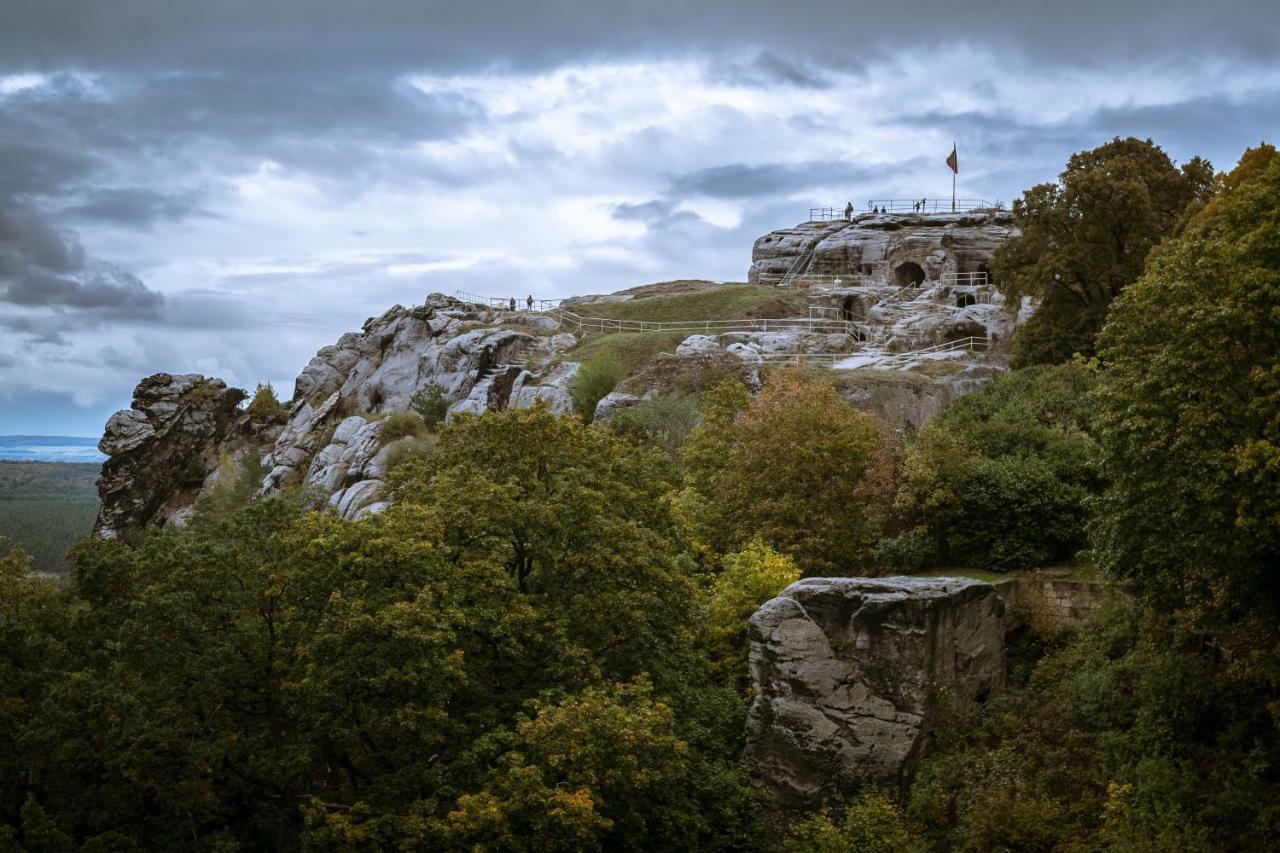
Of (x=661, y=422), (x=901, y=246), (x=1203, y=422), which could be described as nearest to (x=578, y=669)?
(x=1203, y=422)

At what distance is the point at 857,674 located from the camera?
87.0 feet

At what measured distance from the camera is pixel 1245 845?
1962 centimetres

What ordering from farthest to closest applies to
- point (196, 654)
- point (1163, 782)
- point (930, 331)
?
1. point (930, 331)
2. point (196, 654)
3. point (1163, 782)

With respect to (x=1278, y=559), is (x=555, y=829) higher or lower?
lower

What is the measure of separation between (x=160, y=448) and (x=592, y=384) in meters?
41.3

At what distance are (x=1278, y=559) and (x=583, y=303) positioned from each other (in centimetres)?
7401

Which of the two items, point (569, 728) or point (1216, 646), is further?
point (1216, 646)

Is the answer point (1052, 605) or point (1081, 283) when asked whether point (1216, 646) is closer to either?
point (1052, 605)

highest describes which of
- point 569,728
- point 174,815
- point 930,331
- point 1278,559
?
point 930,331

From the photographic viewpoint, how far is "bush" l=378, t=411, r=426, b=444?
61.8 m

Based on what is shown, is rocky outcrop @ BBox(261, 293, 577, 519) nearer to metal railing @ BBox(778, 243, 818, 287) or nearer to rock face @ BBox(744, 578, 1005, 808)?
metal railing @ BBox(778, 243, 818, 287)

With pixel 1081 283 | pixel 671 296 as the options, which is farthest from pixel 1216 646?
pixel 671 296

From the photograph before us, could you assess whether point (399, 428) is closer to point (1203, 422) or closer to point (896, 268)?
point (896, 268)

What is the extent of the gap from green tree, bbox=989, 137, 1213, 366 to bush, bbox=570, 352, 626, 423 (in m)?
20.4
